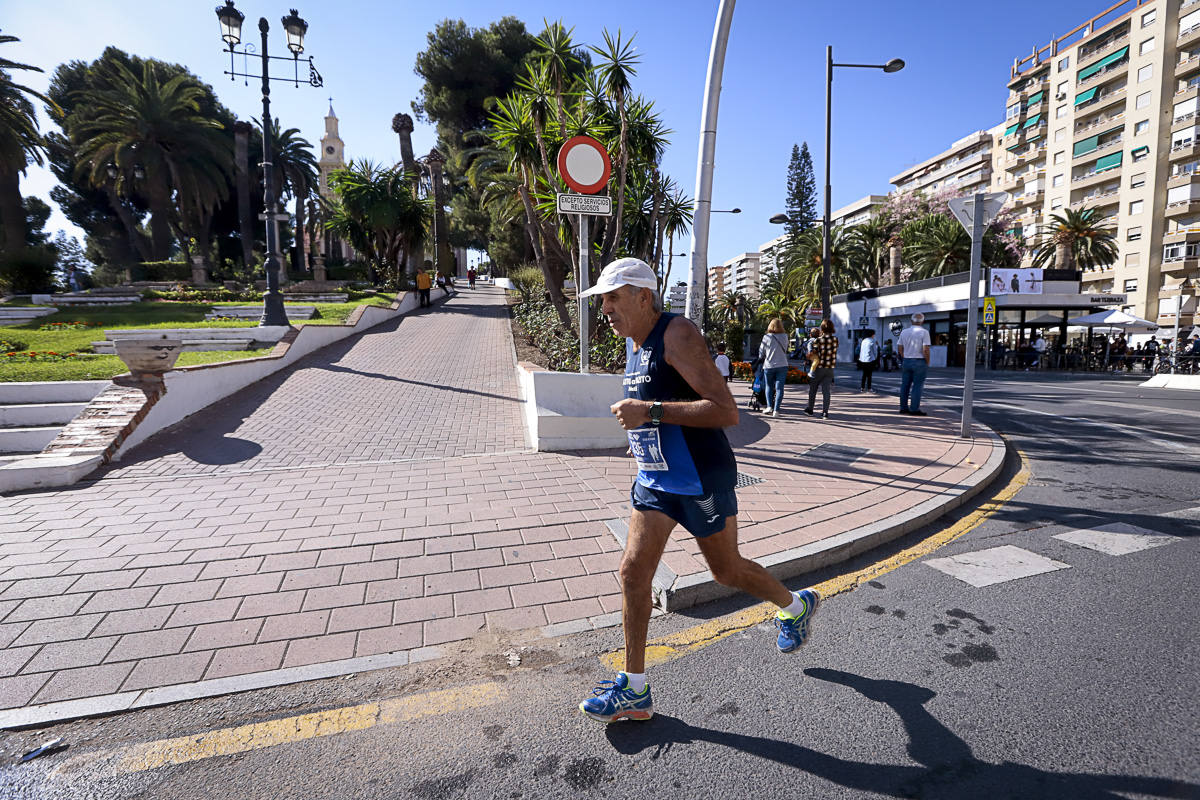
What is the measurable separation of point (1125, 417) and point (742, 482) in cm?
907

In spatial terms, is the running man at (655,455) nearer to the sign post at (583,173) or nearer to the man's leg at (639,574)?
the man's leg at (639,574)

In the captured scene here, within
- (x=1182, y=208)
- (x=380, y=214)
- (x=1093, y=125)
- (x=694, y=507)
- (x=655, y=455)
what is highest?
(x=1093, y=125)

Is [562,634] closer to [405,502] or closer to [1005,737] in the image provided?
[1005,737]

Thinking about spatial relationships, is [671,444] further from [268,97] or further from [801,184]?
[801,184]

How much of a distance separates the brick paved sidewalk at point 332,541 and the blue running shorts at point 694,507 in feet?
3.60

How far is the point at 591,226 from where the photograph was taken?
13.7m

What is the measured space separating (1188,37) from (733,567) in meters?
58.5

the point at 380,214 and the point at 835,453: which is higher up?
the point at 380,214

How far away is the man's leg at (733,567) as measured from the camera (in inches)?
95.1

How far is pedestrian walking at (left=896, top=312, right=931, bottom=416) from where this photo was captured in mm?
9641

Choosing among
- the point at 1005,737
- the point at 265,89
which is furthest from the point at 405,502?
the point at 265,89

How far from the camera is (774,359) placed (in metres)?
9.44

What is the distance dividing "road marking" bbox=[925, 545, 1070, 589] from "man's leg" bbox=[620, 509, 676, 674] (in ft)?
7.90

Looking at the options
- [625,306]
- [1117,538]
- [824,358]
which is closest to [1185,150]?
[824,358]
